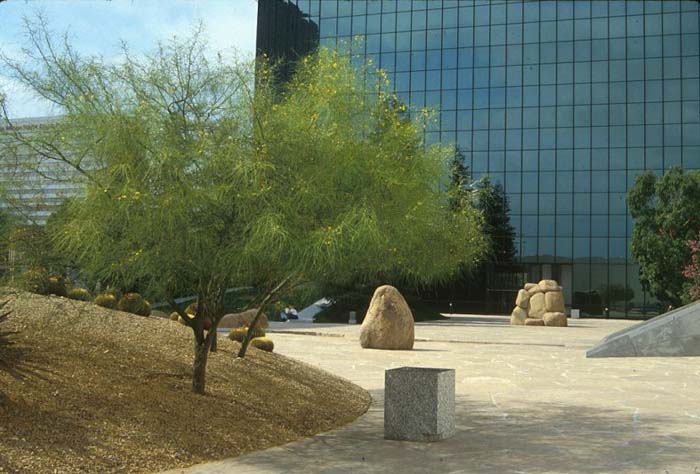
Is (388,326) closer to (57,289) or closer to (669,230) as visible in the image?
(57,289)

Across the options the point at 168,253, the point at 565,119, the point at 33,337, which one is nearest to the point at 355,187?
the point at 168,253

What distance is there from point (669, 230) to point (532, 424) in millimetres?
37788

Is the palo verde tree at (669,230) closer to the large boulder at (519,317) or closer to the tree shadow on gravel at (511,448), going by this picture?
the large boulder at (519,317)

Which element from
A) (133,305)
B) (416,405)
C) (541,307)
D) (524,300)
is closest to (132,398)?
(416,405)

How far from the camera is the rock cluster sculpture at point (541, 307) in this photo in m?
40.9

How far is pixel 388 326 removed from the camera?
74.5ft

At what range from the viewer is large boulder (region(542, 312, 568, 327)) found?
40.8 m

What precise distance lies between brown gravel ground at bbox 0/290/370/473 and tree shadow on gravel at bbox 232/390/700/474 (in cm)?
55

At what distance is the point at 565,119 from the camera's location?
5778 cm

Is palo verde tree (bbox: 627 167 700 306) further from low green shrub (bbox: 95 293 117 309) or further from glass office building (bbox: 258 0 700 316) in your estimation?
low green shrub (bbox: 95 293 117 309)

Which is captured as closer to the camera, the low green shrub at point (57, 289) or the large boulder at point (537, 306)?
the low green shrub at point (57, 289)

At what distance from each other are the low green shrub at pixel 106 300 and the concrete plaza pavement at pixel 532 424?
4.52 m

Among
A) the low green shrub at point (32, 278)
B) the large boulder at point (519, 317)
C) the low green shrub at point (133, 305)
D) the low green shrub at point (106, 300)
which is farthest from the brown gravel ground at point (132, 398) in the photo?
the large boulder at point (519, 317)

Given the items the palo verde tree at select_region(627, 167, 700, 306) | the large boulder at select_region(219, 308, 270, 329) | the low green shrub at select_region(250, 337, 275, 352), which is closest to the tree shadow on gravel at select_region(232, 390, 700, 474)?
the low green shrub at select_region(250, 337, 275, 352)
